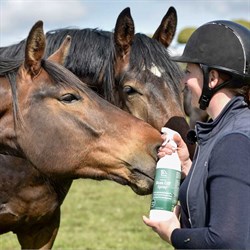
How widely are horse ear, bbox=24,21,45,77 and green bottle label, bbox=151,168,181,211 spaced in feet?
4.21

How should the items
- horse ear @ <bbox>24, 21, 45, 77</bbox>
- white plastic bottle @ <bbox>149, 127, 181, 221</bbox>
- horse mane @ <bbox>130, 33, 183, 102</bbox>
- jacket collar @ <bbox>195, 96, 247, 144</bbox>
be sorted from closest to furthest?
jacket collar @ <bbox>195, 96, 247, 144</bbox> → white plastic bottle @ <bbox>149, 127, 181, 221</bbox> → horse ear @ <bbox>24, 21, 45, 77</bbox> → horse mane @ <bbox>130, 33, 183, 102</bbox>

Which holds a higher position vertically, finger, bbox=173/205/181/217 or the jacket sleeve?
the jacket sleeve

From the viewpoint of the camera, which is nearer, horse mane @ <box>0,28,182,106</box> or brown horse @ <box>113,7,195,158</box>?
brown horse @ <box>113,7,195,158</box>

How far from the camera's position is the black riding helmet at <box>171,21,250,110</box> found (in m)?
2.76

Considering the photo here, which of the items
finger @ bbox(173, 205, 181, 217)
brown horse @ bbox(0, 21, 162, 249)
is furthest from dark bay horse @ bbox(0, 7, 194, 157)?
finger @ bbox(173, 205, 181, 217)

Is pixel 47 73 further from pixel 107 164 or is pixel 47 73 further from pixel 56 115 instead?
pixel 107 164

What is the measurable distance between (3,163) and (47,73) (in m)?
1.34

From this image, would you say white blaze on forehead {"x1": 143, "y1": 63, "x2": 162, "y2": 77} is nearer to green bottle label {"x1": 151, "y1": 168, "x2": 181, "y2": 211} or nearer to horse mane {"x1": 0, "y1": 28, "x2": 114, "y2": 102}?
horse mane {"x1": 0, "y1": 28, "x2": 114, "y2": 102}

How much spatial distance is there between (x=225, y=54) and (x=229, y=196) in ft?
2.39

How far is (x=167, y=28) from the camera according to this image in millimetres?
Result: 5488

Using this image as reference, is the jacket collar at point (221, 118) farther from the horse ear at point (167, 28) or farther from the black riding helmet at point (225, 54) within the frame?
the horse ear at point (167, 28)

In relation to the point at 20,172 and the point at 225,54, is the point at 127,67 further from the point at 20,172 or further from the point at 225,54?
the point at 225,54

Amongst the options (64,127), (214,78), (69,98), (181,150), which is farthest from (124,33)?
(214,78)

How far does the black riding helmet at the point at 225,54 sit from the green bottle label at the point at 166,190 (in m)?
0.37
